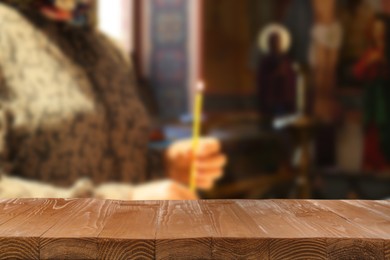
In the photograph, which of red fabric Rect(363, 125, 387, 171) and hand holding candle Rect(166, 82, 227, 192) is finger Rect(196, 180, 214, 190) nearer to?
hand holding candle Rect(166, 82, 227, 192)

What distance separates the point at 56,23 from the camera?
59.9 inches

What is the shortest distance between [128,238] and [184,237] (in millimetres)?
54

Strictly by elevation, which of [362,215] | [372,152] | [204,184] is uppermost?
[362,215]

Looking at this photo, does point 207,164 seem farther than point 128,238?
Yes

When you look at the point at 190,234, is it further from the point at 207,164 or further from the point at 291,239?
the point at 207,164

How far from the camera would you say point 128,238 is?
488 mm

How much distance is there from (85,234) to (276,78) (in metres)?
5.20

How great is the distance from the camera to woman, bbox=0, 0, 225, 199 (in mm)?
1214

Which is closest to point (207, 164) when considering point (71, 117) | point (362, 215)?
point (71, 117)

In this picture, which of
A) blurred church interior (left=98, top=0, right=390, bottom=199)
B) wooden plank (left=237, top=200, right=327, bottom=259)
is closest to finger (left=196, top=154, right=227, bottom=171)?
wooden plank (left=237, top=200, right=327, bottom=259)

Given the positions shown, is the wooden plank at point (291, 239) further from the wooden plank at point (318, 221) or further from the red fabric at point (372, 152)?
the red fabric at point (372, 152)

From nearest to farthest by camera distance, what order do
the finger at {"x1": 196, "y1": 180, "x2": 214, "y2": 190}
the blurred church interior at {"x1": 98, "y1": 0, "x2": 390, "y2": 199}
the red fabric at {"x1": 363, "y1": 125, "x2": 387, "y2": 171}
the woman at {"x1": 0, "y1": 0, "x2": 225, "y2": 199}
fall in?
the woman at {"x1": 0, "y1": 0, "x2": 225, "y2": 199} → the finger at {"x1": 196, "y1": 180, "x2": 214, "y2": 190} → the blurred church interior at {"x1": 98, "y1": 0, "x2": 390, "y2": 199} → the red fabric at {"x1": 363, "y1": 125, "x2": 387, "y2": 171}

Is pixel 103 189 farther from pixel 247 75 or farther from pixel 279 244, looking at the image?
Result: pixel 247 75

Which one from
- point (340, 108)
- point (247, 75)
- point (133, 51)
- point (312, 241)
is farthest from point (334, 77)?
point (312, 241)
